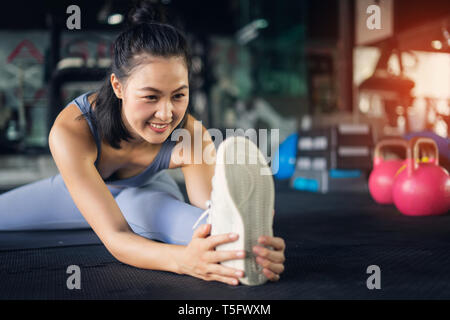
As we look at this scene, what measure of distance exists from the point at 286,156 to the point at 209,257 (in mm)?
3043

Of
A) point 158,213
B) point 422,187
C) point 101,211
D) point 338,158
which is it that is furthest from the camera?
point 338,158

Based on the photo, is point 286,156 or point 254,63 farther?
point 254,63

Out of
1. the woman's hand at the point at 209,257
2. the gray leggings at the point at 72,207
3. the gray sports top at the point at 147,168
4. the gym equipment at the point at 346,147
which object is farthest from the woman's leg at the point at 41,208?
the gym equipment at the point at 346,147

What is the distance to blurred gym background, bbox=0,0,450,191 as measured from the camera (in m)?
3.96

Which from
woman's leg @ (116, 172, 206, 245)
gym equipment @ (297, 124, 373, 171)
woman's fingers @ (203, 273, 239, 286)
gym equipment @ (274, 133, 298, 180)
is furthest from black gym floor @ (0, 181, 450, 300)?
gym equipment @ (274, 133, 298, 180)

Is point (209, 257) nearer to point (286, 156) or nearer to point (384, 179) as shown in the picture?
point (384, 179)

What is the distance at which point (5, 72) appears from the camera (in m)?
5.87

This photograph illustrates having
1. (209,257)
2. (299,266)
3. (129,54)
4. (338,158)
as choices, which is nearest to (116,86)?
(129,54)

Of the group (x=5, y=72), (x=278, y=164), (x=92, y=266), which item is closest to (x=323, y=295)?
(x=92, y=266)

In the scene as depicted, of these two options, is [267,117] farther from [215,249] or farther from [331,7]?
[215,249]

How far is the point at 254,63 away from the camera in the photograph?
21.1ft

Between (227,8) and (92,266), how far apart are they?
6.14 m

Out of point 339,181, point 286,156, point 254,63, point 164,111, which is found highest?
point 254,63

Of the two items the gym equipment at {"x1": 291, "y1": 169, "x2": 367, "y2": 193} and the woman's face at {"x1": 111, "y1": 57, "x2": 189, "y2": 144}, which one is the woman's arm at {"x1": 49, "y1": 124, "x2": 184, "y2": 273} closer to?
the woman's face at {"x1": 111, "y1": 57, "x2": 189, "y2": 144}
